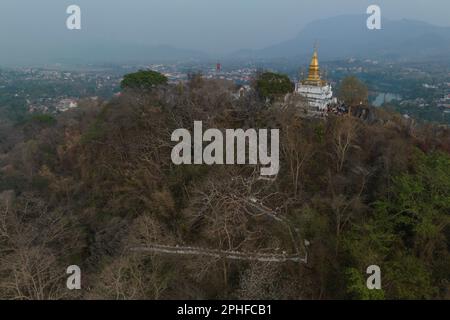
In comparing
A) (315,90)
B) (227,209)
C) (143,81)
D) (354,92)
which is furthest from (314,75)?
(227,209)

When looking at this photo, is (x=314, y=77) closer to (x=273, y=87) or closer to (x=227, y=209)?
(x=273, y=87)

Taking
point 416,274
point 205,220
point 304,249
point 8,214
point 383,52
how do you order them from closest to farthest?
point 416,274
point 304,249
point 205,220
point 8,214
point 383,52

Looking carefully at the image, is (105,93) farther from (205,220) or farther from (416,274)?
(416,274)

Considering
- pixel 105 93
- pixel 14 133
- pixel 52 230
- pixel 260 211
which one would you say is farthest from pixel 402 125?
pixel 105 93

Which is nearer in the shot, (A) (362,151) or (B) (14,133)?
(A) (362,151)

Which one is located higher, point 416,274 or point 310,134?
point 310,134

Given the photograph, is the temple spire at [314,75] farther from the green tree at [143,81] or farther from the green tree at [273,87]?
the green tree at [143,81]

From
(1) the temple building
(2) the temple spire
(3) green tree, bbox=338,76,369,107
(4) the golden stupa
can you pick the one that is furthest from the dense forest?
(2) the temple spire
